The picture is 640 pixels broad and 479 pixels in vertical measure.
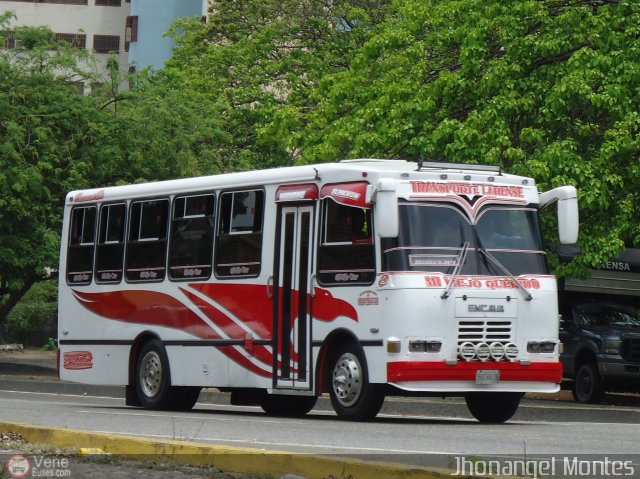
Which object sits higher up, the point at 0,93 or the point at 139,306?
the point at 0,93

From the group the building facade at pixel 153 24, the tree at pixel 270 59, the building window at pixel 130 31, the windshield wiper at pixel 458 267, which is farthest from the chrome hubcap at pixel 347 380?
the building window at pixel 130 31

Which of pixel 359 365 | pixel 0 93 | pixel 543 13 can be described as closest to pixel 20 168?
pixel 0 93

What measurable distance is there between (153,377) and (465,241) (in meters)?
5.44

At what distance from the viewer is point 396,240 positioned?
17.0 meters

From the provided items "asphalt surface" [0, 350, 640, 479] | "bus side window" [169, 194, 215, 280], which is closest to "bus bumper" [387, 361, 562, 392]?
"asphalt surface" [0, 350, 640, 479]

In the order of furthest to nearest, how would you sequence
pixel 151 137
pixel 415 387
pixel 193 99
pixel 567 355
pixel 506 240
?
pixel 193 99 → pixel 151 137 → pixel 567 355 → pixel 506 240 → pixel 415 387

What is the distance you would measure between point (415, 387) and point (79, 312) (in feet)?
24.2

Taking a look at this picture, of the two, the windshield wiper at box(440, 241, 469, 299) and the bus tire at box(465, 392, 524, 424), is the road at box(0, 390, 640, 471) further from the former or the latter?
the windshield wiper at box(440, 241, 469, 299)

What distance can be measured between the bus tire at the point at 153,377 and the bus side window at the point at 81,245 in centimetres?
195

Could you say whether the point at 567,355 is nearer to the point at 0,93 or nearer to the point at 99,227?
the point at 99,227

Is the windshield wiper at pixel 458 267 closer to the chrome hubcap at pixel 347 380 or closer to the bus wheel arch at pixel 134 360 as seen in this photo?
the chrome hubcap at pixel 347 380

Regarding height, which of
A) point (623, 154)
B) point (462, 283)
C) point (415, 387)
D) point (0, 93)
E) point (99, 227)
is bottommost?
point (415, 387)

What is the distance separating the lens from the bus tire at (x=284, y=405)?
65.6ft

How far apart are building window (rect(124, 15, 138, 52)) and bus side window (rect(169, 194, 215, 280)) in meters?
55.5
